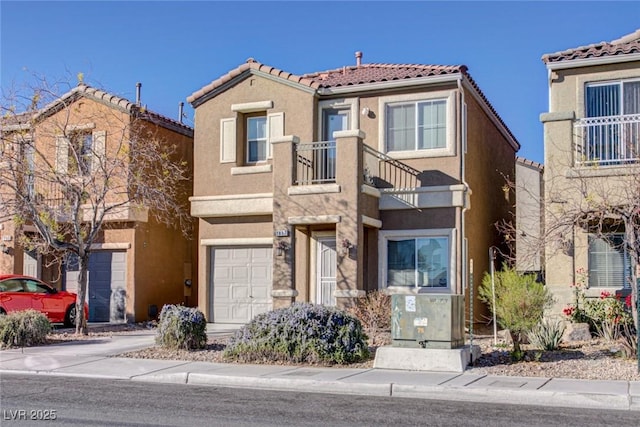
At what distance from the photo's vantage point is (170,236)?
23969 mm

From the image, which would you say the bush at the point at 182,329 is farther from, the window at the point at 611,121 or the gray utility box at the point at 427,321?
the window at the point at 611,121

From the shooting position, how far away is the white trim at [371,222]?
60.2 feet

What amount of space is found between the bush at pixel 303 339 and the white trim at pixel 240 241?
20.5 feet

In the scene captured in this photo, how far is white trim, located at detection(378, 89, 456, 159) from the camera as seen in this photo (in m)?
19.1

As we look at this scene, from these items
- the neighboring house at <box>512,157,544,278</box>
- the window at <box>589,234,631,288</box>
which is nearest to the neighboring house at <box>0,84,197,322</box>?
the neighboring house at <box>512,157,544,278</box>

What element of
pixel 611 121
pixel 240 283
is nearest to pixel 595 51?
pixel 611 121

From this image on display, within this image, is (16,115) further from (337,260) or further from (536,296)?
(536,296)

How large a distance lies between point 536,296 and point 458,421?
4805mm

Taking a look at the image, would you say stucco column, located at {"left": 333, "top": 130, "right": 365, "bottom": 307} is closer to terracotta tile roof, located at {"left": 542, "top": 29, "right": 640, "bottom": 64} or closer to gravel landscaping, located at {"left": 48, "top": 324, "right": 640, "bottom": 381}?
gravel landscaping, located at {"left": 48, "top": 324, "right": 640, "bottom": 381}

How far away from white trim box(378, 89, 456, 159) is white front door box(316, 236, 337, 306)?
112 inches

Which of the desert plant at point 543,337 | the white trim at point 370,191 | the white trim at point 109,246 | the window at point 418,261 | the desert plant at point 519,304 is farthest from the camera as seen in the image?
the white trim at point 109,246

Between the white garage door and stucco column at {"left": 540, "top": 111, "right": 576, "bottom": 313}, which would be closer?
stucco column at {"left": 540, "top": 111, "right": 576, "bottom": 313}

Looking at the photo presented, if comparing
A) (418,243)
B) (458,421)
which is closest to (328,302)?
(418,243)

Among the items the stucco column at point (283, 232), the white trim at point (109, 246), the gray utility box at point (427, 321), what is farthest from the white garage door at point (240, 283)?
the gray utility box at point (427, 321)
